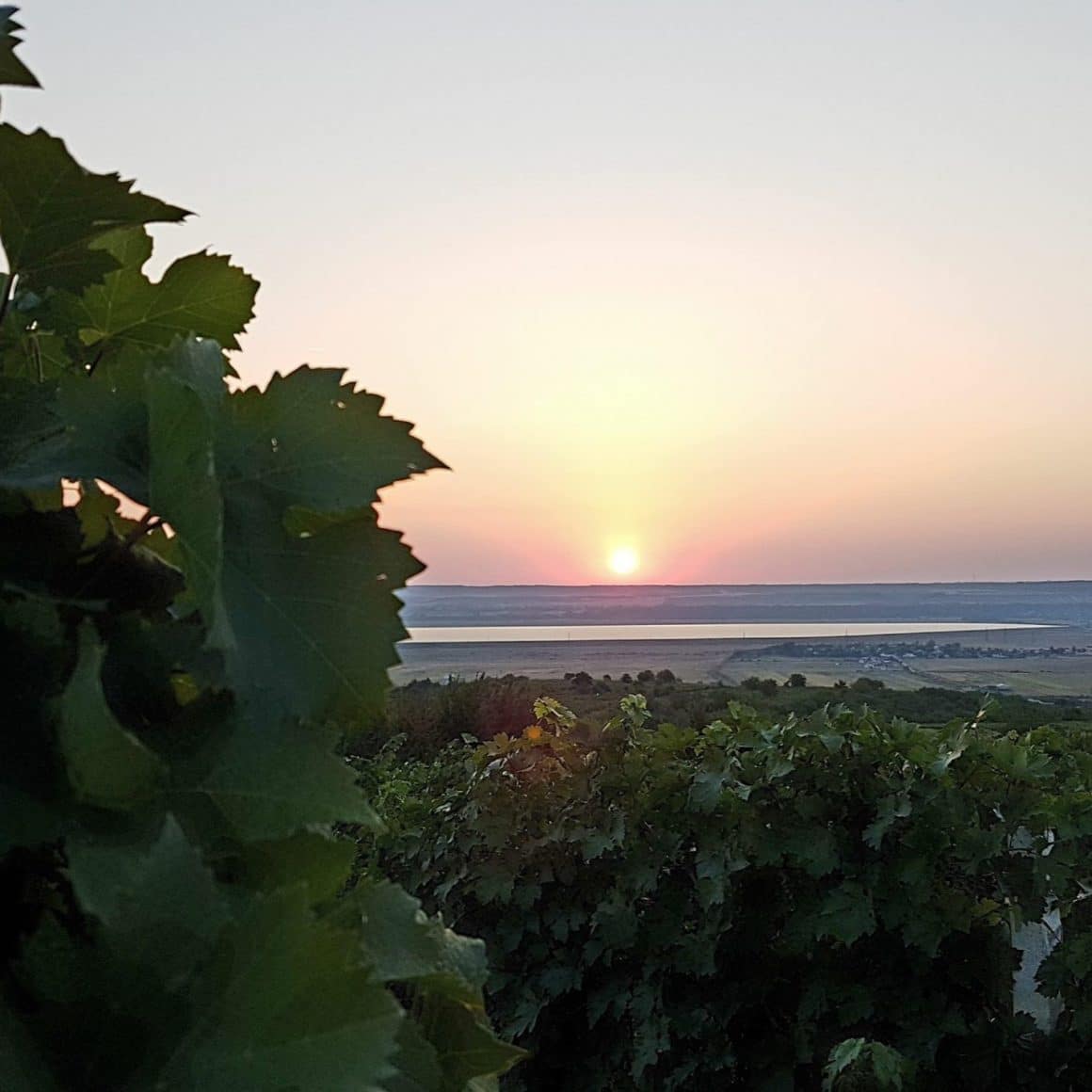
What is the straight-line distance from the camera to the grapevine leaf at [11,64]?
1.88 feet

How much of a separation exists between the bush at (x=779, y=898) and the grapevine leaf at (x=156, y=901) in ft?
11.3

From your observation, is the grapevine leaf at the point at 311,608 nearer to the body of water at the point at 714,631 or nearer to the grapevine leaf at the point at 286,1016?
the grapevine leaf at the point at 286,1016

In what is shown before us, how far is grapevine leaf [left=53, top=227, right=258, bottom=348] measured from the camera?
2.42ft

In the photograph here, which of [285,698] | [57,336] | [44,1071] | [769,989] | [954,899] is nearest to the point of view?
[44,1071]

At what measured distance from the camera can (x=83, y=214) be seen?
24.8 inches

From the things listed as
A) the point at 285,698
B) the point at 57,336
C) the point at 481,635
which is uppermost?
the point at 57,336

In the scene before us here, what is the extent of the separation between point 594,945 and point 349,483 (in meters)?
3.62

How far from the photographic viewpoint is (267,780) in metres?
0.54

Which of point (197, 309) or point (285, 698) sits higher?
point (197, 309)

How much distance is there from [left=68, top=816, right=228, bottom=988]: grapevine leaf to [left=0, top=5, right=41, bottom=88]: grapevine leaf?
38 centimetres

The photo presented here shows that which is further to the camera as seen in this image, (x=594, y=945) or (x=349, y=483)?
(x=594, y=945)

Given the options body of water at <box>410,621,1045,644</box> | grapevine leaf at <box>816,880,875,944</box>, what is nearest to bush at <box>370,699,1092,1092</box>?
grapevine leaf at <box>816,880,875,944</box>

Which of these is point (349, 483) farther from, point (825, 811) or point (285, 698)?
point (825, 811)

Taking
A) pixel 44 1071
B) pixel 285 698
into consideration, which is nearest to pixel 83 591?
pixel 285 698
